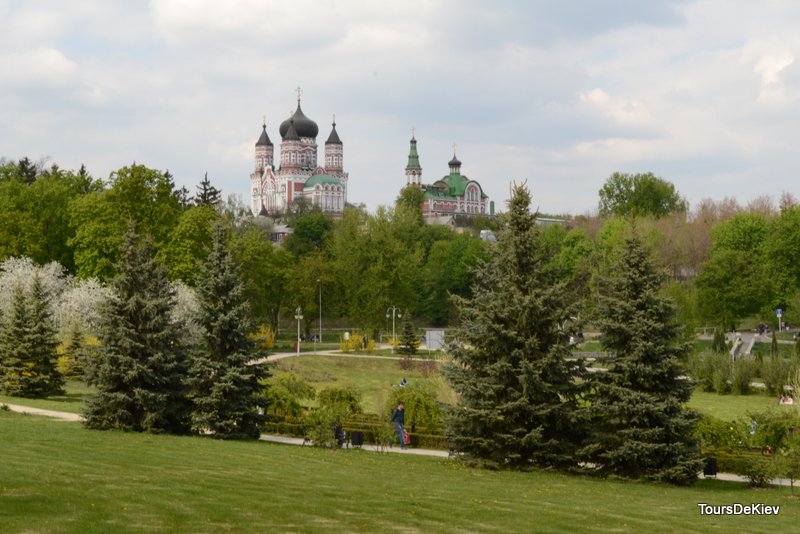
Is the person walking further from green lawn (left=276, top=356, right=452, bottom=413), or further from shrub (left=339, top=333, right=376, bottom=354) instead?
shrub (left=339, top=333, right=376, bottom=354)

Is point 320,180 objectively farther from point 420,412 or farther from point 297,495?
point 297,495

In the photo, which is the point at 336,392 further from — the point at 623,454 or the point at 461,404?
the point at 623,454

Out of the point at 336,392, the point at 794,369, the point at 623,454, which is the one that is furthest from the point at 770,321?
the point at 623,454

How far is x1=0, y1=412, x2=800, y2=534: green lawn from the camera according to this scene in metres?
14.1

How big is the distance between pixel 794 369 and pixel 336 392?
24205 mm

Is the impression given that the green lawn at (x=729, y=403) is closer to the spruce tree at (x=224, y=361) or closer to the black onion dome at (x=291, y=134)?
the spruce tree at (x=224, y=361)

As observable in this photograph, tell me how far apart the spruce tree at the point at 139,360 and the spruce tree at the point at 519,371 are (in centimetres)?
834

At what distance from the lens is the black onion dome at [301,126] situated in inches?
7613

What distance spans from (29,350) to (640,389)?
23.7 meters

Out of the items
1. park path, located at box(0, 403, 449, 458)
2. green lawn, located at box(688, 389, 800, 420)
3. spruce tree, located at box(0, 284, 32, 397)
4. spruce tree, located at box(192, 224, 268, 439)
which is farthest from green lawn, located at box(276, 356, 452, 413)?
spruce tree, located at box(192, 224, 268, 439)

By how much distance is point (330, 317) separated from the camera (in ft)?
301

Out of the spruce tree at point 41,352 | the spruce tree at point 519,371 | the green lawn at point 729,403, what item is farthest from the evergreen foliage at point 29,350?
the green lawn at point 729,403

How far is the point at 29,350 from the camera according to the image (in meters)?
37.5

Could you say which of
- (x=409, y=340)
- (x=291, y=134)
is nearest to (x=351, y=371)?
(x=409, y=340)
